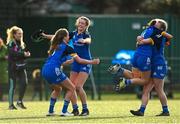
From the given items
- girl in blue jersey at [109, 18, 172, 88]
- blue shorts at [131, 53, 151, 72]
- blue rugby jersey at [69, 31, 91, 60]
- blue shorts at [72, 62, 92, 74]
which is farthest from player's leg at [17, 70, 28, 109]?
blue shorts at [131, 53, 151, 72]

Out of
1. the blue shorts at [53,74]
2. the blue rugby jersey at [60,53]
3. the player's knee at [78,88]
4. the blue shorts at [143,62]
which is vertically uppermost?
the blue rugby jersey at [60,53]

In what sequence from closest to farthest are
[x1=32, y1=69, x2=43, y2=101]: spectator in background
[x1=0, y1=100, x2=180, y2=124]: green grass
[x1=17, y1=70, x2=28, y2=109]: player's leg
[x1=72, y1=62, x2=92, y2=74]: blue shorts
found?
[x1=0, y1=100, x2=180, y2=124]: green grass, [x1=72, y1=62, x2=92, y2=74]: blue shorts, [x1=17, y1=70, x2=28, y2=109]: player's leg, [x1=32, y1=69, x2=43, y2=101]: spectator in background

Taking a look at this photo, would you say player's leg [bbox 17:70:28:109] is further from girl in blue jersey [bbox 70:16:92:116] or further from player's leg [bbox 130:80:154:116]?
player's leg [bbox 130:80:154:116]

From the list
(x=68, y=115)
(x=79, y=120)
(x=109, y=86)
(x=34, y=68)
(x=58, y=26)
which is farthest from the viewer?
(x=58, y=26)

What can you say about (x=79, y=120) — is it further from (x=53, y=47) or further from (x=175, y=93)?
(x=175, y=93)

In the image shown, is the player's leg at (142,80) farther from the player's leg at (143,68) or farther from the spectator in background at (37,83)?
the spectator in background at (37,83)

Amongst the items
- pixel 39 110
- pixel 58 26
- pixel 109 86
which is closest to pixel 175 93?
pixel 109 86

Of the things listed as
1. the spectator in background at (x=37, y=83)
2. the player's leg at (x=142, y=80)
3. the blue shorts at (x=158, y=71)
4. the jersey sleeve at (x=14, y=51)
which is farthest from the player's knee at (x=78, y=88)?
the spectator in background at (x=37, y=83)

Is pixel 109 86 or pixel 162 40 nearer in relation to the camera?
pixel 162 40

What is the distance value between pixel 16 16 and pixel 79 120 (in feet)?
70.9

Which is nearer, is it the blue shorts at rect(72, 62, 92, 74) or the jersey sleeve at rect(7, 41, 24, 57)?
the blue shorts at rect(72, 62, 92, 74)

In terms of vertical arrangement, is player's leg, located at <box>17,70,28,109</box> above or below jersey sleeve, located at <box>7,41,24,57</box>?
below

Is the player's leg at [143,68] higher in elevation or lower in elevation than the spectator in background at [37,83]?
higher

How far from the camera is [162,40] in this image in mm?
16875
